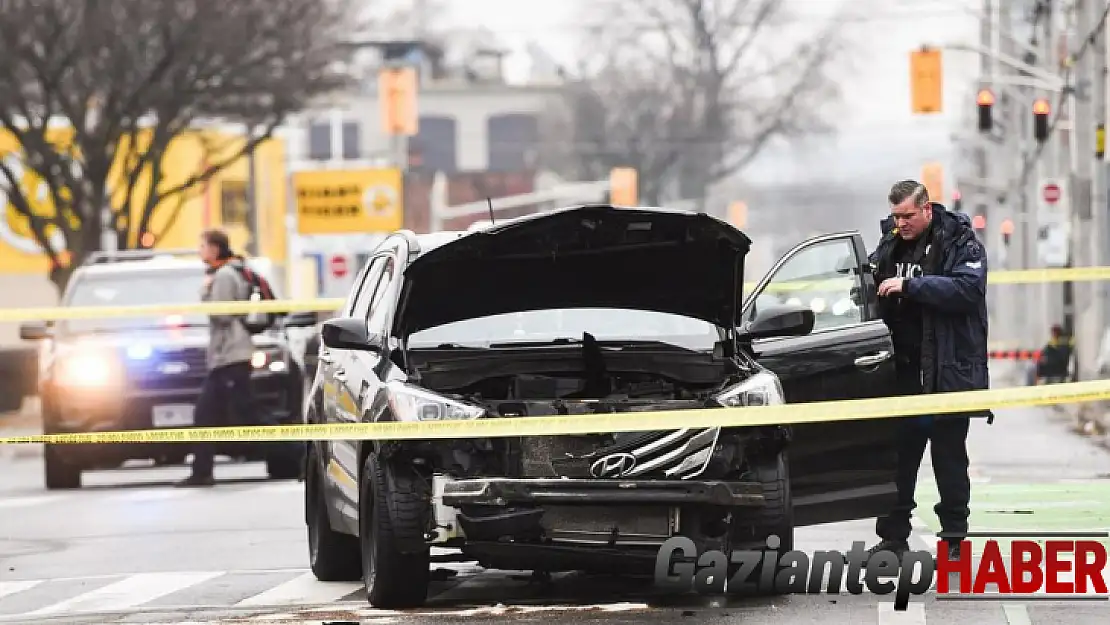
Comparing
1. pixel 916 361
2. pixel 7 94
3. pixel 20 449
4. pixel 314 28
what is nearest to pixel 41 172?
pixel 7 94

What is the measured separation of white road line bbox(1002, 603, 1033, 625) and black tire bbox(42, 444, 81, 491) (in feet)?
34.9

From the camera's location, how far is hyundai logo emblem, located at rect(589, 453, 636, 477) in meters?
8.71

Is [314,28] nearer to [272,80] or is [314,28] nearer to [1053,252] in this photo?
[272,80]

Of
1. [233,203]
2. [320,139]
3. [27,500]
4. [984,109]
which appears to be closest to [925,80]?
[984,109]

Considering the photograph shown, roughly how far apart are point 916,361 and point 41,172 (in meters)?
25.5

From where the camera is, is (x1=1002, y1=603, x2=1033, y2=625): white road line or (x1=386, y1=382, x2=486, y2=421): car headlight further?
(x1=386, y1=382, x2=486, y2=421): car headlight

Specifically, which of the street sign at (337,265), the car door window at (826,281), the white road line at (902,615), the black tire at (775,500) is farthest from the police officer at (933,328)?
the street sign at (337,265)

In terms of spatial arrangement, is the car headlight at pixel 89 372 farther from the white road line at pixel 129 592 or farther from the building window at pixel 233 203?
the building window at pixel 233 203

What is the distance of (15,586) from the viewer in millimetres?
11141

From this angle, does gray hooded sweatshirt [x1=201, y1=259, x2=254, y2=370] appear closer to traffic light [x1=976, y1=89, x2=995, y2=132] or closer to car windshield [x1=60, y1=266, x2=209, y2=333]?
car windshield [x1=60, y1=266, x2=209, y2=333]

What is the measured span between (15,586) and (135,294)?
24.6 feet

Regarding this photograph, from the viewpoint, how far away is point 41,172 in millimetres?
34031

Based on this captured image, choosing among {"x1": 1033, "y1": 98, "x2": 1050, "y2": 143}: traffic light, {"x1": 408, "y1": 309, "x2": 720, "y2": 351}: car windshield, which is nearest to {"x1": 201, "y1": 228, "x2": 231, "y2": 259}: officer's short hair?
{"x1": 408, "y1": 309, "x2": 720, "y2": 351}: car windshield

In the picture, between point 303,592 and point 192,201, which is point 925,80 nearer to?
point 192,201
